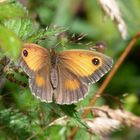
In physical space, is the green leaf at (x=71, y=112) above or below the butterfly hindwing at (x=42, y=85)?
below

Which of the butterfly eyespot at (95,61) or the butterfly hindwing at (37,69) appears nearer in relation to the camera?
the butterfly hindwing at (37,69)

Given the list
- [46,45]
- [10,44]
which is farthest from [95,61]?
[10,44]

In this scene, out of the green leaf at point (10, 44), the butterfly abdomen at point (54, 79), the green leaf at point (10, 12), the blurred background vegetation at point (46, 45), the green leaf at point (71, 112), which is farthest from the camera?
the butterfly abdomen at point (54, 79)

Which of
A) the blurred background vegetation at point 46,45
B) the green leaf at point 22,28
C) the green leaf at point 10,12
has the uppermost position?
the green leaf at point 10,12

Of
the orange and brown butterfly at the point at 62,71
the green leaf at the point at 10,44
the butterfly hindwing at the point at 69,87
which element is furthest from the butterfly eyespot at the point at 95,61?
the green leaf at the point at 10,44

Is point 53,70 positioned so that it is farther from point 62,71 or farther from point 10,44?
point 10,44

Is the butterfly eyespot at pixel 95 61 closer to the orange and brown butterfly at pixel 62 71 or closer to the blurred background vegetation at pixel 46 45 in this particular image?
the orange and brown butterfly at pixel 62 71

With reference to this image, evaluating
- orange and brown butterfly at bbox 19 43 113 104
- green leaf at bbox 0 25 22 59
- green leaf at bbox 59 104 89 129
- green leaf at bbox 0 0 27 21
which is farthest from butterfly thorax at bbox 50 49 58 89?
green leaf at bbox 0 25 22 59

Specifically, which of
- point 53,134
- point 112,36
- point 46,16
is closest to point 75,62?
point 53,134
